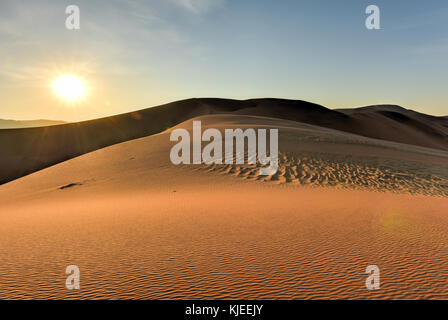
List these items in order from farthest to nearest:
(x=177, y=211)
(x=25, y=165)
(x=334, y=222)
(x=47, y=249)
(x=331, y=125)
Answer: (x=331, y=125) → (x=25, y=165) → (x=177, y=211) → (x=334, y=222) → (x=47, y=249)

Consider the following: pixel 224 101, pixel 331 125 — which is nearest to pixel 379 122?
pixel 331 125

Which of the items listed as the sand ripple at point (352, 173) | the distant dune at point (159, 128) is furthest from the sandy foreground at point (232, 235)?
the distant dune at point (159, 128)

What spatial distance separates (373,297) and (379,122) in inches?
2570

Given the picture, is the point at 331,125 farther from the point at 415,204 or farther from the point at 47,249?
the point at 47,249

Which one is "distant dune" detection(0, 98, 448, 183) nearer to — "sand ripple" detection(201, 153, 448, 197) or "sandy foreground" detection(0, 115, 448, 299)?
"sandy foreground" detection(0, 115, 448, 299)

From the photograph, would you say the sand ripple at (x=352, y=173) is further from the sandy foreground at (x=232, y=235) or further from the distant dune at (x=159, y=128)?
the distant dune at (x=159, y=128)

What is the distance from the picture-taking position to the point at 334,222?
6680 mm

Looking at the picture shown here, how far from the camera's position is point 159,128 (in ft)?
175

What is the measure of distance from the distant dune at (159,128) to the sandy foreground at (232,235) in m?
26.7

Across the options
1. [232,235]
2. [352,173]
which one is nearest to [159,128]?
[352,173]
